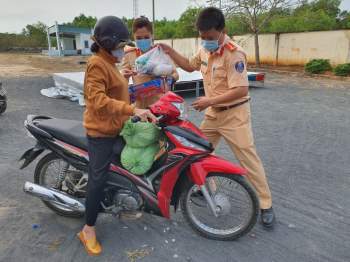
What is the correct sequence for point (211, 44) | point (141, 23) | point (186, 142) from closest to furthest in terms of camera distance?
point (186, 142), point (211, 44), point (141, 23)

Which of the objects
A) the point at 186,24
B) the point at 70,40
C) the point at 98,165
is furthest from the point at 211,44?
the point at 70,40

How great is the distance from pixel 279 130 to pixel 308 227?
3.19 meters

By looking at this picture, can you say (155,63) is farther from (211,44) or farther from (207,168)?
(207,168)

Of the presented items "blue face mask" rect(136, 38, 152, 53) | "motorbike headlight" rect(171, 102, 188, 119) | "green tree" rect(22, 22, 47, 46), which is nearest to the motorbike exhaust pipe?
"motorbike headlight" rect(171, 102, 188, 119)

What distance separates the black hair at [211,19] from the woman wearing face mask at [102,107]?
2.20ft

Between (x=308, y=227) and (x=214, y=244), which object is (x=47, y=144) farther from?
(x=308, y=227)

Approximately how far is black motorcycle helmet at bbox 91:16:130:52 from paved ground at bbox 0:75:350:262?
1.62 metres

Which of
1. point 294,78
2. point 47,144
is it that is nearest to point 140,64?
point 47,144

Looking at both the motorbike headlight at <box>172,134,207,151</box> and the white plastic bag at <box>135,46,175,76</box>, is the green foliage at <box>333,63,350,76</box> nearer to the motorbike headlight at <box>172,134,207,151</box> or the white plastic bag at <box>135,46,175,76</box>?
the white plastic bag at <box>135,46,175,76</box>

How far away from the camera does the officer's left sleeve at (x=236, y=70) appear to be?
2617 mm

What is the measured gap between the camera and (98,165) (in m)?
2.47

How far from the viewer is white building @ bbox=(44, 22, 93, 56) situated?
116 ft

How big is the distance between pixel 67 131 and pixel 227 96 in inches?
55.4

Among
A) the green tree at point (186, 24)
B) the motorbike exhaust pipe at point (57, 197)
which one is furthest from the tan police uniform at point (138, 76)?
the green tree at point (186, 24)
